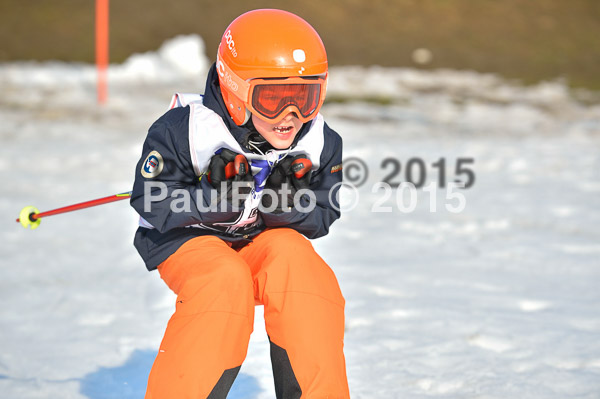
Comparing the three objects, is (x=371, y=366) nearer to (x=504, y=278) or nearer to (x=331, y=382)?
(x=331, y=382)

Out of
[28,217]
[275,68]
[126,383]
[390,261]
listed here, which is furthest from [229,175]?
[390,261]

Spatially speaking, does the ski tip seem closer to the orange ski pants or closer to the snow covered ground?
the snow covered ground

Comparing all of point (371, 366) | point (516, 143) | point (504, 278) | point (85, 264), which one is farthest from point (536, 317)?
point (516, 143)

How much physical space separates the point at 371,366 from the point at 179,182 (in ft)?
4.18

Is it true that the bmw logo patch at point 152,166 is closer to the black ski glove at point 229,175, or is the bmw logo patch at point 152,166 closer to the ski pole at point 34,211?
the black ski glove at point 229,175

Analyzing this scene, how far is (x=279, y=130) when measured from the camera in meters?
2.29

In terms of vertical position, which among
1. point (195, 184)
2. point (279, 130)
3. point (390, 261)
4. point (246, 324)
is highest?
point (279, 130)

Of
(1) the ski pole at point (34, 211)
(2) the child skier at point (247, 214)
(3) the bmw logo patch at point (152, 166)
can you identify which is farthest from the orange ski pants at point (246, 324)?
(1) the ski pole at point (34, 211)

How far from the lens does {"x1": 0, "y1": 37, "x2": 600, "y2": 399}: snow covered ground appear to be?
3000mm

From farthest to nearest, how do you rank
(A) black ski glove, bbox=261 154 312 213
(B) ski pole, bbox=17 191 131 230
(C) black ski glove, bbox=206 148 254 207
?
(B) ski pole, bbox=17 191 131 230, (A) black ski glove, bbox=261 154 312 213, (C) black ski glove, bbox=206 148 254 207

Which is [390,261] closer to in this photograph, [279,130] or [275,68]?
[279,130]

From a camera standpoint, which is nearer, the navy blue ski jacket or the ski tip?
the navy blue ski jacket

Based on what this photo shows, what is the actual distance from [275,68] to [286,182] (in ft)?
1.18

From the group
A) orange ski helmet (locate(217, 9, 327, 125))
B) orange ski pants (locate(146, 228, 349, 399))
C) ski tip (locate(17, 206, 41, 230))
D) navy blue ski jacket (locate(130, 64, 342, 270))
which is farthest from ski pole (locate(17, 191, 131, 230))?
orange ski helmet (locate(217, 9, 327, 125))
